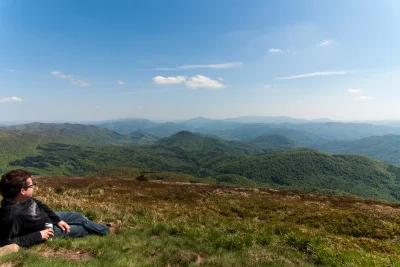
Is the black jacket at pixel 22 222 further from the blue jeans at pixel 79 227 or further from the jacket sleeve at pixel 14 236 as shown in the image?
the blue jeans at pixel 79 227

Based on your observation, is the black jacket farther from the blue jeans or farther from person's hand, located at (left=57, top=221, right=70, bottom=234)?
the blue jeans

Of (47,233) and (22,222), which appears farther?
(47,233)

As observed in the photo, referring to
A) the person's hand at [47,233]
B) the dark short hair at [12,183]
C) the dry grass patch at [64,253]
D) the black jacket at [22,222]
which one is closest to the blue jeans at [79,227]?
the person's hand at [47,233]

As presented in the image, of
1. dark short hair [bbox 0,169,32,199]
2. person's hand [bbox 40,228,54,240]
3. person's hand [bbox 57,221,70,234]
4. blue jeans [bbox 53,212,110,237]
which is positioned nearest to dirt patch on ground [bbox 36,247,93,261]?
person's hand [bbox 40,228,54,240]

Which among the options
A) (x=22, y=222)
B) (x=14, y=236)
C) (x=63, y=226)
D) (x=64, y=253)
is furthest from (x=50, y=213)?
(x=64, y=253)

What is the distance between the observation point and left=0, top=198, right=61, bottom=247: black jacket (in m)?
7.18

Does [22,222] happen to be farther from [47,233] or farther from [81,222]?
[81,222]

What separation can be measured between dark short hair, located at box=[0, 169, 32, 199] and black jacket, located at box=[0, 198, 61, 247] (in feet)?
1.29

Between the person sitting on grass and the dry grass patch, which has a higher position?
the person sitting on grass

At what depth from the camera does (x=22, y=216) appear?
7.56 meters

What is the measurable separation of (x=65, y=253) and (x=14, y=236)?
1741mm

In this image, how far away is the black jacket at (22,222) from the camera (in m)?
7.18

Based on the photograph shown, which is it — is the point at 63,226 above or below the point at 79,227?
above

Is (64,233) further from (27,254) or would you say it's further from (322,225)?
(322,225)
